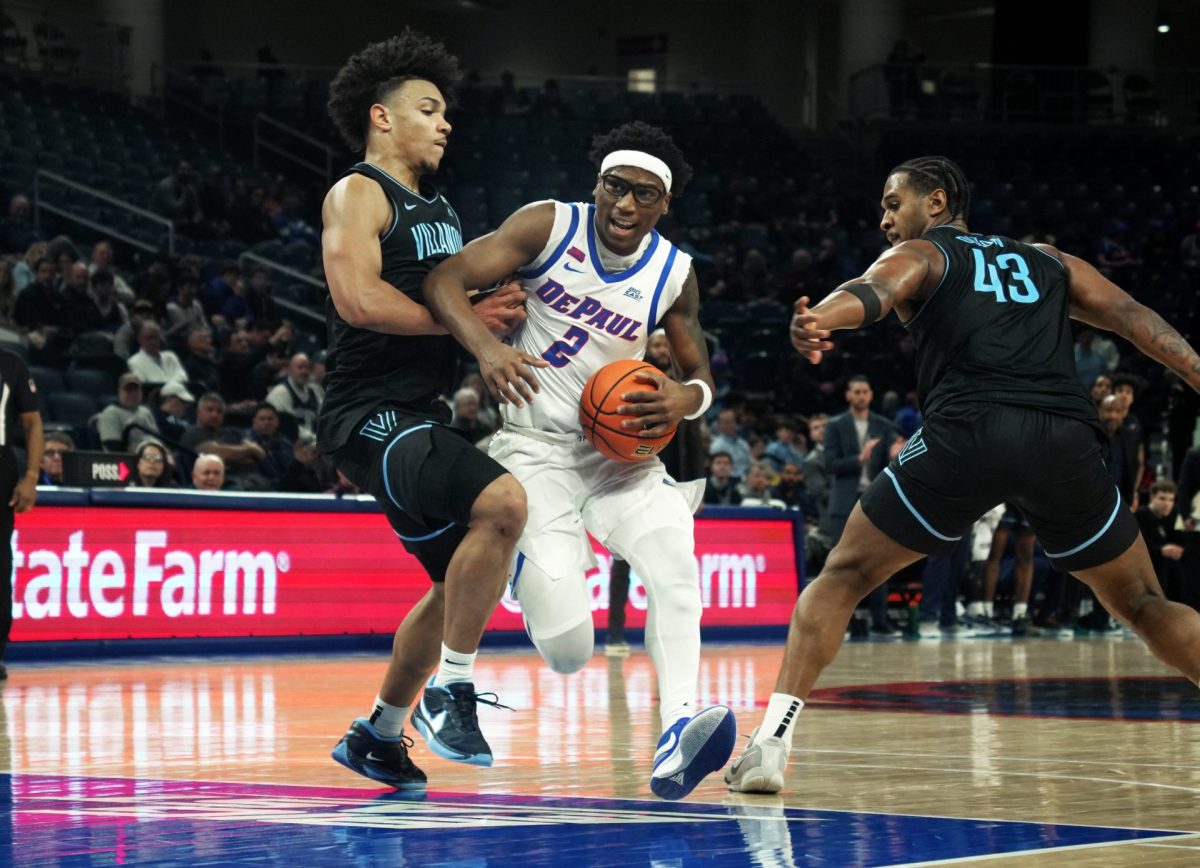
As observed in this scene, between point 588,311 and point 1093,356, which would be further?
point 1093,356

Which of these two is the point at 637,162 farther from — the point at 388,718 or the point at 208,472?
the point at 208,472

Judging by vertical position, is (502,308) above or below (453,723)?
above

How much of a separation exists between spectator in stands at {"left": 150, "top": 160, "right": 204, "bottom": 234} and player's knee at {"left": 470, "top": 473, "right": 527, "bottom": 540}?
53.0ft

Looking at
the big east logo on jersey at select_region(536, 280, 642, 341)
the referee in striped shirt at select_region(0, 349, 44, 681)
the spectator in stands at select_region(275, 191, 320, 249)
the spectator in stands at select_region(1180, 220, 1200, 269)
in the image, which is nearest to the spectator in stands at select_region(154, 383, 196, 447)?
the referee in striped shirt at select_region(0, 349, 44, 681)

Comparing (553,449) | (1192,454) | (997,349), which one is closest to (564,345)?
(553,449)

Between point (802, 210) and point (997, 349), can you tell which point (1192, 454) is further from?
point (802, 210)

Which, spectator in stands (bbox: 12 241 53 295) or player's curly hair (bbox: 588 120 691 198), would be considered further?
spectator in stands (bbox: 12 241 53 295)

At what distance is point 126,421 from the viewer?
12.9m

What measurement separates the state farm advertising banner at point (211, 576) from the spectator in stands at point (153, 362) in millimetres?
3185

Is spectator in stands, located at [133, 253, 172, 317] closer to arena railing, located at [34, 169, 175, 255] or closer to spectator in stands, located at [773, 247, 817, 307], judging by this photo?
arena railing, located at [34, 169, 175, 255]

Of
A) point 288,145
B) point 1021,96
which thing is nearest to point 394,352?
point 288,145

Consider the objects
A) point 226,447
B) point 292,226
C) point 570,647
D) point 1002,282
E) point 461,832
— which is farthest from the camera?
point 292,226

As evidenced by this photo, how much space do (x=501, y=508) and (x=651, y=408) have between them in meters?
0.52

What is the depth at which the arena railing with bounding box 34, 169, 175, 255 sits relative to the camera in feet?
60.8
